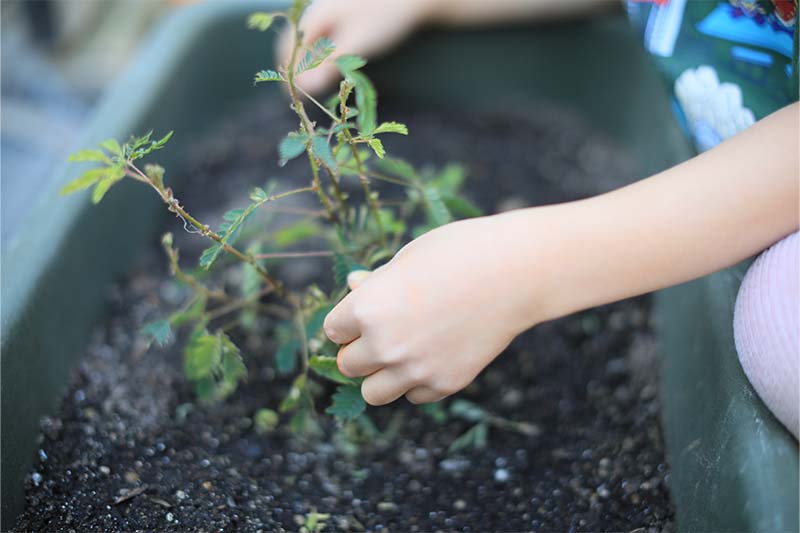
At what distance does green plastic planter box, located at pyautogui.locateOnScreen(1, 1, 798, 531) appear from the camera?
2.62 feet

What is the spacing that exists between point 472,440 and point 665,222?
0.43 meters

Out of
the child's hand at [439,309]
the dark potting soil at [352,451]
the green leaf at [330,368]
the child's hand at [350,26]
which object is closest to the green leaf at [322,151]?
the child's hand at [439,309]

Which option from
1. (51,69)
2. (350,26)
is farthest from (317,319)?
(51,69)

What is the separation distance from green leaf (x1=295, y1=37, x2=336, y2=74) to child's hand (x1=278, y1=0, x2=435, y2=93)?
0.65 m

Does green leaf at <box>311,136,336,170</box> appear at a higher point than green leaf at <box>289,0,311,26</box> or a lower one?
lower

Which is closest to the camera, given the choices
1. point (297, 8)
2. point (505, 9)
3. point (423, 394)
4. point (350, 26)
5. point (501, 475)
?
point (297, 8)

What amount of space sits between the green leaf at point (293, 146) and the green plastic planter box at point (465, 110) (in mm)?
405

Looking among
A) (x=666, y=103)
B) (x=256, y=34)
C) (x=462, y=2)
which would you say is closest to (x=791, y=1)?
(x=666, y=103)

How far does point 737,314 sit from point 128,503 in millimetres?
659

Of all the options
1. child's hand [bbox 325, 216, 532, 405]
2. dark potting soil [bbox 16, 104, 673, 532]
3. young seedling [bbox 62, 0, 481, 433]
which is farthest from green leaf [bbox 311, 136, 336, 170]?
dark potting soil [bbox 16, 104, 673, 532]

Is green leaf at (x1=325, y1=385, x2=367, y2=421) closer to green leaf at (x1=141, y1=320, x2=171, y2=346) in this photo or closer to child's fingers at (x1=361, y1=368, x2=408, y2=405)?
child's fingers at (x1=361, y1=368, x2=408, y2=405)

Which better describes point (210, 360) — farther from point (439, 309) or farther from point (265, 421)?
point (439, 309)

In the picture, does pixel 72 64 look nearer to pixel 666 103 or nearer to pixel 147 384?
pixel 147 384

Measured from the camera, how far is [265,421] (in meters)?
1.05
